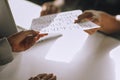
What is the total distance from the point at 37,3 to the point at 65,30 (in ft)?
0.51

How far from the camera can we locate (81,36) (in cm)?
60

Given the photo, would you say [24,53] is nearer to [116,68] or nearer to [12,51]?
[12,51]

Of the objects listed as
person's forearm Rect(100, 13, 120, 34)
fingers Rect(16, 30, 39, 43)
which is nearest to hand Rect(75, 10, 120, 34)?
person's forearm Rect(100, 13, 120, 34)

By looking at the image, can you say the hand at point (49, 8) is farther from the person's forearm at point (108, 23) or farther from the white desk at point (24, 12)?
the person's forearm at point (108, 23)

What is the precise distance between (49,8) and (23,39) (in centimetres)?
13

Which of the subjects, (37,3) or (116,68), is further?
(37,3)

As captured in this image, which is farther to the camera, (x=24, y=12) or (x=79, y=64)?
(x=24, y=12)

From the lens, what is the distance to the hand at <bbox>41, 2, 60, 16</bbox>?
0.64 meters

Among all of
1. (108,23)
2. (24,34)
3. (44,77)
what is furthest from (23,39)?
(108,23)

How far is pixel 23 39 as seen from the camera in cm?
56

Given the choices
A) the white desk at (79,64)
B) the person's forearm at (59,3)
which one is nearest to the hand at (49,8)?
the person's forearm at (59,3)

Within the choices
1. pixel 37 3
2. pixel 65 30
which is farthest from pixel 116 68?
pixel 37 3

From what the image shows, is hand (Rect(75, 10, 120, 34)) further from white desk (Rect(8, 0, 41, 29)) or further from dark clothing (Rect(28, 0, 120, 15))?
white desk (Rect(8, 0, 41, 29))

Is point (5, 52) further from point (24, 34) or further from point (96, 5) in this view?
point (96, 5)
